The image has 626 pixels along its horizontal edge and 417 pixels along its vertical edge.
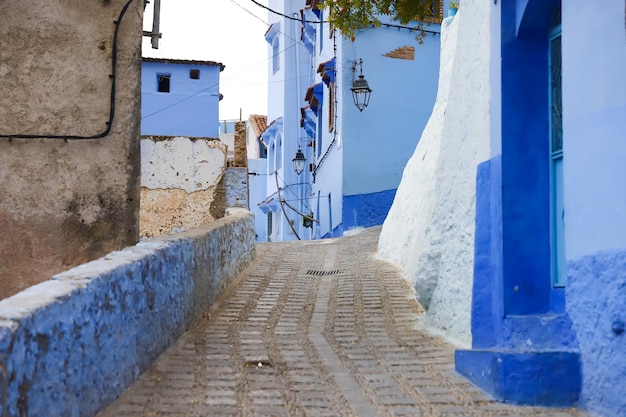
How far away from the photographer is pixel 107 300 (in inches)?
176

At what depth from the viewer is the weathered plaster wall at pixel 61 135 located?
6.73m

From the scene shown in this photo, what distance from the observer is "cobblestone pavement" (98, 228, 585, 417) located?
15.3 feet

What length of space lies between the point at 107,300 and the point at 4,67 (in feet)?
11.0

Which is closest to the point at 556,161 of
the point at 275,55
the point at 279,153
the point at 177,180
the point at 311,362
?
the point at 311,362

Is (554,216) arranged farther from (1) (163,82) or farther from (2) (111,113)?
(1) (163,82)

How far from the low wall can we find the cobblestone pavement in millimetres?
196

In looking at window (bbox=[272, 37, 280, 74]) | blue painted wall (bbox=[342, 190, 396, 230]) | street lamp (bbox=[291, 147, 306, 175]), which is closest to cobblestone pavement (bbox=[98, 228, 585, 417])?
blue painted wall (bbox=[342, 190, 396, 230])

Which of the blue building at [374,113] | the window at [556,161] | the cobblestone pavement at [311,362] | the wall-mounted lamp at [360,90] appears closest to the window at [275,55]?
the blue building at [374,113]

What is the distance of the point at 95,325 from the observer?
420cm

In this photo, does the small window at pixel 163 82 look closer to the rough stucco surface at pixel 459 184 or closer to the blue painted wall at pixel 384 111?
the blue painted wall at pixel 384 111

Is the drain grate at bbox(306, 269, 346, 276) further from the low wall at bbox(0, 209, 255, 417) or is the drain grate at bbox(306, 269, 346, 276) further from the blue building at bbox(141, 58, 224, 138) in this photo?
the blue building at bbox(141, 58, 224, 138)

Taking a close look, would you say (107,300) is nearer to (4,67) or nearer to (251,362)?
(251,362)

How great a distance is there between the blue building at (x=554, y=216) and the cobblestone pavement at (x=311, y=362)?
1.07 feet

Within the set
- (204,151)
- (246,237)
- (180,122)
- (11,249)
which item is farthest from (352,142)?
(11,249)
